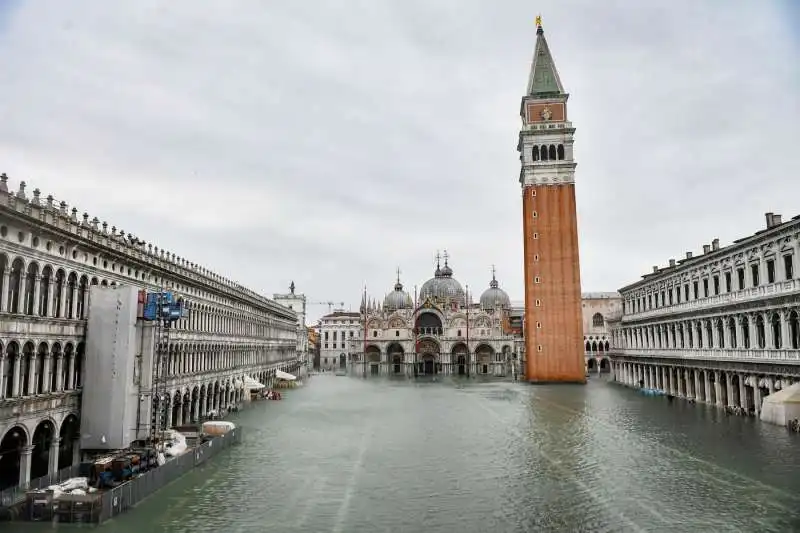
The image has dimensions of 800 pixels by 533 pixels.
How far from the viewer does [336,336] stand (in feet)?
483

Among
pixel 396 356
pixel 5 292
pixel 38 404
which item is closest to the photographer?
pixel 5 292

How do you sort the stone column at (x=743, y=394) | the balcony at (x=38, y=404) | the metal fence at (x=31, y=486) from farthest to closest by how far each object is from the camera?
the stone column at (x=743, y=394)
the balcony at (x=38, y=404)
the metal fence at (x=31, y=486)

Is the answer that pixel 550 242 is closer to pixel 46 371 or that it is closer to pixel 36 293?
pixel 46 371

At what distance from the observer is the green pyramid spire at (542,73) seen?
8350 cm

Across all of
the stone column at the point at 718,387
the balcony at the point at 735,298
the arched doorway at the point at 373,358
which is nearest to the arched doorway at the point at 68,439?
the balcony at the point at 735,298

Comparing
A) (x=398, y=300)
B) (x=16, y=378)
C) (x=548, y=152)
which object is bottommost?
(x=16, y=378)

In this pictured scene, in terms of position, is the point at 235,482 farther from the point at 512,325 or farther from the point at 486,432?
the point at 512,325

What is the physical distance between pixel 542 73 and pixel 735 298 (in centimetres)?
5101

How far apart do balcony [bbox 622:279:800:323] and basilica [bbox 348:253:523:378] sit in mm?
50418

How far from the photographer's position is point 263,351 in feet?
233

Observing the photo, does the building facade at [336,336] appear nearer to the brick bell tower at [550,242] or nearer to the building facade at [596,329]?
the building facade at [596,329]

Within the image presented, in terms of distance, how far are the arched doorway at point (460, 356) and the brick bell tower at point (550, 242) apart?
31.2 m

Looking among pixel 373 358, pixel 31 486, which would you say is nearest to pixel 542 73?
pixel 373 358

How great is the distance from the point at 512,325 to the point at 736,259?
87.5 meters
